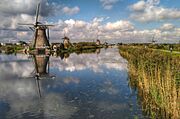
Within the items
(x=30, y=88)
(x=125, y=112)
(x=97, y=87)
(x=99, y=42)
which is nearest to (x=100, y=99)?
(x=125, y=112)

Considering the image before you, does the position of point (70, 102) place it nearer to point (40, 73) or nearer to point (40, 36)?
point (40, 73)

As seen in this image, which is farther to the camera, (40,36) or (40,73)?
(40,36)

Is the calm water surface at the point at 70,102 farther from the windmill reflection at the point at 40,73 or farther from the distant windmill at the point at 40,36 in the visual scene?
the distant windmill at the point at 40,36

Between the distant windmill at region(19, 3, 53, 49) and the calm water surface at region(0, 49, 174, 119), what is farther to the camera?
the distant windmill at region(19, 3, 53, 49)

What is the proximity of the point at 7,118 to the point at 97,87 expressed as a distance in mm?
8208

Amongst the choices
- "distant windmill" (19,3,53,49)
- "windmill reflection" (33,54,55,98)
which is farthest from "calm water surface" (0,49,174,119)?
"distant windmill" (19,3,53,49)

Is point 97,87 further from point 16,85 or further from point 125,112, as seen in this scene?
point 125,112

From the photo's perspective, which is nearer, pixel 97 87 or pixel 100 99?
pixel 100 99

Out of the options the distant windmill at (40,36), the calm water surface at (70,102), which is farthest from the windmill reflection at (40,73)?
the distant windmill at (40,36)

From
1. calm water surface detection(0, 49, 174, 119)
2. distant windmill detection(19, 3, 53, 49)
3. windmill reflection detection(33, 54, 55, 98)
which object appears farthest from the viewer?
distant windmill detection(19, 3, 53, 49)

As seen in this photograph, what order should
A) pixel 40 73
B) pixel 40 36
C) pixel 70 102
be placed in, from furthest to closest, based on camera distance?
pixel 40 36, pixel 40 73, pixel 70 102

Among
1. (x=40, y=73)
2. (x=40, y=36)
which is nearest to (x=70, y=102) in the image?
(x=40, y=73)

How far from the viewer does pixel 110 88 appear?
17.5 m

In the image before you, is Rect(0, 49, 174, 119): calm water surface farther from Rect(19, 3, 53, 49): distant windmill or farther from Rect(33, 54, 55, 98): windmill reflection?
Rect(19, 3, 53, 49): distant windmill
